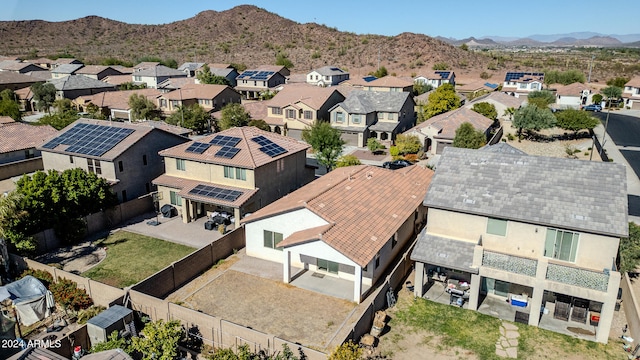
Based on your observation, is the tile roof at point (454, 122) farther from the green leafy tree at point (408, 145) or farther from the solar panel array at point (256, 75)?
the solar panel array at point (256, 75)

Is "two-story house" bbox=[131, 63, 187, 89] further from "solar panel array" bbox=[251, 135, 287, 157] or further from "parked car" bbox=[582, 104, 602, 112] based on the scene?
"parked car" bbox=[582, 104, 602, 112]

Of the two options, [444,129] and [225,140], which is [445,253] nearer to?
[225,140]

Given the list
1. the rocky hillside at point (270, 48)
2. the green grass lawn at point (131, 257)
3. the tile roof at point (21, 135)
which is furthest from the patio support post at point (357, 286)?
the rocky hillside at point (270, 48)

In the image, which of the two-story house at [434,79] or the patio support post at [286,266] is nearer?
the patio support post at [286,266]

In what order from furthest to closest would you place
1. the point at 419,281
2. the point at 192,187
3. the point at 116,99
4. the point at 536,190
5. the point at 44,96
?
the point at 44,96 → the point at 116,99 → the point at 192,187 → the point at 419,281 → the point at 536,190

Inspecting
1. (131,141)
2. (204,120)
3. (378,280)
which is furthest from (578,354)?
(204,120)

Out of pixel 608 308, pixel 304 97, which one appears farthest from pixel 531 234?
pixel 304 97
